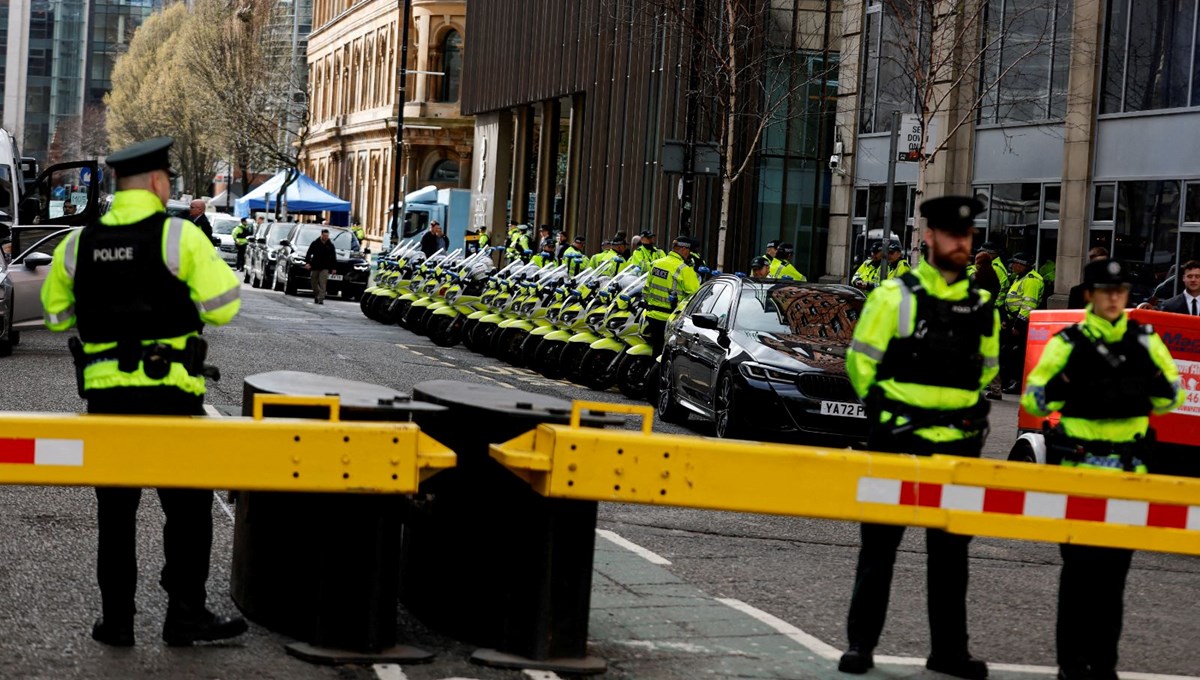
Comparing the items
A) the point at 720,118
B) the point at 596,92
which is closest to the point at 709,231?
the point at 720,118

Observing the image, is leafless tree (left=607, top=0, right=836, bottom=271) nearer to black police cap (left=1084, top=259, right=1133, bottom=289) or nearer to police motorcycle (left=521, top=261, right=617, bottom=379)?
police motorcycle (left=521, top=261, right=617, bottom=379)

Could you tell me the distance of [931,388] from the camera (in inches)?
268

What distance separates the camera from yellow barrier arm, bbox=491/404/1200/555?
6.07 metres

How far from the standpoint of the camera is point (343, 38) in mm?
92688

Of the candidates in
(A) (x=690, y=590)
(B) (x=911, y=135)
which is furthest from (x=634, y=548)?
(B) (x=911, y=135)

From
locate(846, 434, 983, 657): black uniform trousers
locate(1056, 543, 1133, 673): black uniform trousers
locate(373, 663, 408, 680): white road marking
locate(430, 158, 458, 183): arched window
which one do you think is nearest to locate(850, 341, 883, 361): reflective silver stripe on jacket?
locate(846, 434, 983, 657): black uniform trousers

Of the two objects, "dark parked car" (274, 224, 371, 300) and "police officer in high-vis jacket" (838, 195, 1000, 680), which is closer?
"police officer in high-vis jacket" (838, 195, 1000, 680)

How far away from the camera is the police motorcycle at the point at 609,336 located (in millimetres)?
20219

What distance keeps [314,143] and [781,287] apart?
86041mm

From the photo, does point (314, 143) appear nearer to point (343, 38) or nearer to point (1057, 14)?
point (343, 38)

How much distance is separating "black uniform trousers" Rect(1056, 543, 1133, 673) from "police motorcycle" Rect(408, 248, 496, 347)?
20.4 meters

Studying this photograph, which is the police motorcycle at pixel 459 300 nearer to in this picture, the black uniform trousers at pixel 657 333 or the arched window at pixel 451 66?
the black uniform trousers at pixel 657 333

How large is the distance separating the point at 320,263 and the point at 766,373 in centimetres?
2592

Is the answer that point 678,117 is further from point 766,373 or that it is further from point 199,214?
point 766,373
